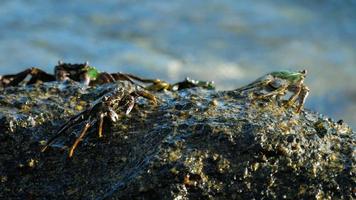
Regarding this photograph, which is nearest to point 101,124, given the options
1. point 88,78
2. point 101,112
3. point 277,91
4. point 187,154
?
point 101,112

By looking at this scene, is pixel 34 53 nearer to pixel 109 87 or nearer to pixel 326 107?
pixel 326 107

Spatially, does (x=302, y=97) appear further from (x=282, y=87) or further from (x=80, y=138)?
(x=80, y=138)

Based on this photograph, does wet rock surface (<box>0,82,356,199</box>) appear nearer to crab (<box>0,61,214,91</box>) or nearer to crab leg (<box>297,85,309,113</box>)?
crab leg (<box>297,85,309,113</box>)

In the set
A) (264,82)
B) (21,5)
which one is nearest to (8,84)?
(264,82)

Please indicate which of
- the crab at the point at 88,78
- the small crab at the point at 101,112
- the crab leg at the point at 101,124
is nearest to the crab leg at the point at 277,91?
the small crab at the point at 101,112

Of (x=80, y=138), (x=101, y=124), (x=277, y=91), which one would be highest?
(x=277, y=91)

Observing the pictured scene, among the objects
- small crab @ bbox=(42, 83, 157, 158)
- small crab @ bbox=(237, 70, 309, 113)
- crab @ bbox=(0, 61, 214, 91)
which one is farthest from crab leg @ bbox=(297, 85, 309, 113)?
crab @ bbox=(0, 61, 214, 91)

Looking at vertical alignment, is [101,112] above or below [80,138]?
above
